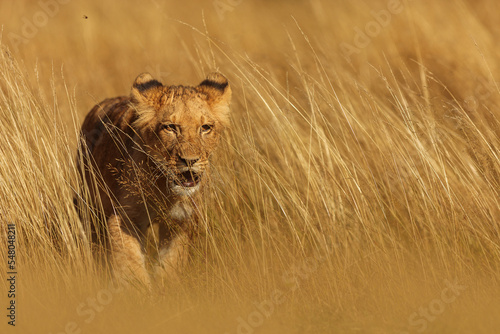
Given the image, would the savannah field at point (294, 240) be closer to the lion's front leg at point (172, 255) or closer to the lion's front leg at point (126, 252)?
the lion's front leg at point (172, 255)

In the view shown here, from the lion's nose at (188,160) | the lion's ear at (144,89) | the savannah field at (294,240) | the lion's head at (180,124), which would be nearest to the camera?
the savannah field at (294,240)

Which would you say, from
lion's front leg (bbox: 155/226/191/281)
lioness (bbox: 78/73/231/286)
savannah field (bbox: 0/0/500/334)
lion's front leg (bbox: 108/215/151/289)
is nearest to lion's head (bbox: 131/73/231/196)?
lioness (bbox: 78/73/231/286)

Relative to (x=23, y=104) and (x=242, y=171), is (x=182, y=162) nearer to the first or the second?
(x=242, y=171)

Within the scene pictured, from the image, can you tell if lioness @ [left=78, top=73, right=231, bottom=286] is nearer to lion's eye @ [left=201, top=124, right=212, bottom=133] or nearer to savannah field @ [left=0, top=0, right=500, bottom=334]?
lion's eye @ [left=201, top=124, right=212, bottom=133]

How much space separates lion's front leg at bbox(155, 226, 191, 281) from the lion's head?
12.3 inches

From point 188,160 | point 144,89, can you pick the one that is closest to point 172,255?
point 188,160

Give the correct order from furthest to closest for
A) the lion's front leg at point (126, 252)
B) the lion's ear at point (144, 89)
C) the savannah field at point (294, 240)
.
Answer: the lion's ear at point (144, 89), the lion's front leg at point (126, 252), the savannah field at point (294, 240)

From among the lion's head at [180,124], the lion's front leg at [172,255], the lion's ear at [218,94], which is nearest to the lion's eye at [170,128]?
the lion's head at [180,124]

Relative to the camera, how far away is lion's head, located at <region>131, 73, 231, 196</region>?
14.1 ft

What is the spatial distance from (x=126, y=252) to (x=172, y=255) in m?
0.29

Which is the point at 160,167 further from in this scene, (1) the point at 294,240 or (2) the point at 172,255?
(1) the point at 294,240

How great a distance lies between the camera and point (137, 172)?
456 centimetres

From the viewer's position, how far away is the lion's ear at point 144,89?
15.4ft

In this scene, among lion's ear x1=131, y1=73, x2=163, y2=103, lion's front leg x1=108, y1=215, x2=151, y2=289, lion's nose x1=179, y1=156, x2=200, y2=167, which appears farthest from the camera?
lion's ear x1=131, y1=73, x2=163, y2=103
